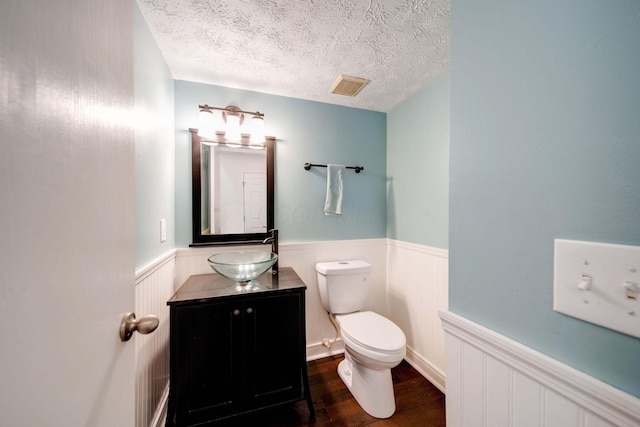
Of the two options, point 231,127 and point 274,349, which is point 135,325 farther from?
point 231,127

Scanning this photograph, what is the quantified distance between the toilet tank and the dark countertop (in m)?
0.29

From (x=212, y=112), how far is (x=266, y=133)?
40 cm

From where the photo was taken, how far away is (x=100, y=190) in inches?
18.5

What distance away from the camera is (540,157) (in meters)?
0.52

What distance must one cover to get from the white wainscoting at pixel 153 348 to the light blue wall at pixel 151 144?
0.31 feet

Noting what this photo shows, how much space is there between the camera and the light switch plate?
397 millimetres

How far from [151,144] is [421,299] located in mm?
2041

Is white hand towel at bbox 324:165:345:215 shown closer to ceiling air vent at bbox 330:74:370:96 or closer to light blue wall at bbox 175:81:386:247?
light blue wall at bbox 175:81:386:247

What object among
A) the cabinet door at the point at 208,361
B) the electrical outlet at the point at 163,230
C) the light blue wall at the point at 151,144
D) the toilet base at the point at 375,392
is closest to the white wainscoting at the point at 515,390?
the toilet base at the point at 375,392

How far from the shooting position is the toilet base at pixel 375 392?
4.41ft

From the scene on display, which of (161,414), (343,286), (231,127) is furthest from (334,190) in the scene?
(161,414)

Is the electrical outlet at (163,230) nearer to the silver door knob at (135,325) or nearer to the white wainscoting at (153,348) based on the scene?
the white wainscoting at (153,348)

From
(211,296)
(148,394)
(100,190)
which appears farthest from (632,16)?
(148,394)

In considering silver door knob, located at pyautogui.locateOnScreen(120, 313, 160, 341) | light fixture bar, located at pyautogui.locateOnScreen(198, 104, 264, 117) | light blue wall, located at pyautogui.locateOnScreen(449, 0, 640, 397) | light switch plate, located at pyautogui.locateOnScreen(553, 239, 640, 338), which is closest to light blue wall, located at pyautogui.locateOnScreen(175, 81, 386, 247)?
light fixture bar, located at pyautogui.locateOnScreen(198, 104, 264, 117)
